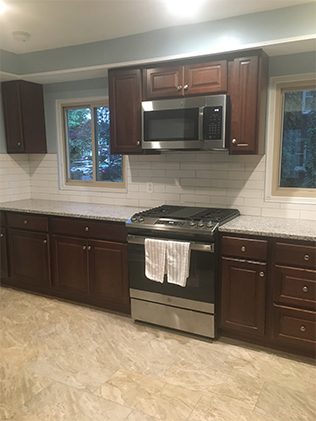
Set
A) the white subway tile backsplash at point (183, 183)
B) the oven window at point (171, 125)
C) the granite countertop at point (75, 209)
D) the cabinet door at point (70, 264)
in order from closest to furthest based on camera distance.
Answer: the oven window at point (171, 125) → the white subway tile backsplash at point (183, 183) → the granite countertop at point (75, 209) → the cabinet door at point (70, 264)

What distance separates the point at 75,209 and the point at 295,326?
89.7 inches

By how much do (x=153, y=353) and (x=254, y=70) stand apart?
90.5 inches

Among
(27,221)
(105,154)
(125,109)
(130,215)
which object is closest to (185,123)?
(125,109)

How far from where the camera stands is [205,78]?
2.88 metres

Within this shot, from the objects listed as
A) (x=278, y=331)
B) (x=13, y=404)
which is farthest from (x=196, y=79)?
(x=13, y=404)

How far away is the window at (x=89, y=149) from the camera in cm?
393

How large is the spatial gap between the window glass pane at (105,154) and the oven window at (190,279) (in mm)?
1179

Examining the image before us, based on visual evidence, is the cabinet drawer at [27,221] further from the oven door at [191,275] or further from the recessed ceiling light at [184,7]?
the recessed ceiling light at [184,7]

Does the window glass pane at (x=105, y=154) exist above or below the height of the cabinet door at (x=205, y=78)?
below

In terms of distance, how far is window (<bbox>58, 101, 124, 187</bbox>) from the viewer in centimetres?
393

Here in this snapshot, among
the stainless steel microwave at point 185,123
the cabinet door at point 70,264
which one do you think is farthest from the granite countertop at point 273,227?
the cabinet door at point 70,264

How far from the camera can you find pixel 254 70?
2721 mm

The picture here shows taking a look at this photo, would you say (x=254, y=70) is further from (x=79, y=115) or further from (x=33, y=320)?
(x=33, y=320)

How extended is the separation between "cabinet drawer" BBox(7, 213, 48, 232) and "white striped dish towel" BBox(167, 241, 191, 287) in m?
1.46
